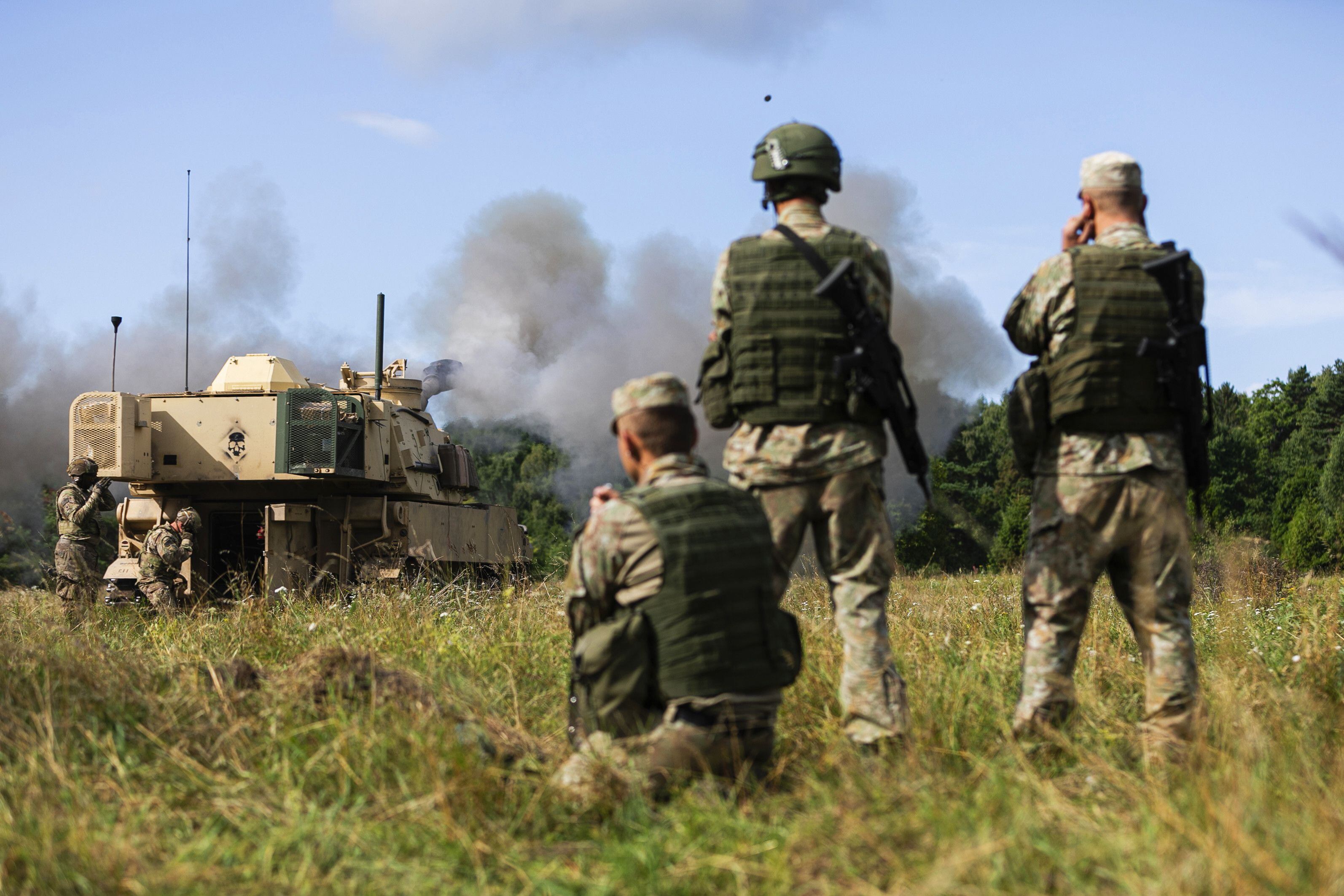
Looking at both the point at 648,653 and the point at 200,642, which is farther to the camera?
the point at 200,642

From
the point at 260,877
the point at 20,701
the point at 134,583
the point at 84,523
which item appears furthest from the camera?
the point at 134,583

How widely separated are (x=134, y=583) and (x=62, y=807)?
8423 mm

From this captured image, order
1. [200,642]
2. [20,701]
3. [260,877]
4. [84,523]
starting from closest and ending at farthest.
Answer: [260,877] → [20,701] → [200,642] → [84,523]

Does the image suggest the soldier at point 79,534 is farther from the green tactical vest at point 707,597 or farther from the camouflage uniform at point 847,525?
the green tactical vest at point 707,597

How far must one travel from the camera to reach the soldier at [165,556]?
1055 cm

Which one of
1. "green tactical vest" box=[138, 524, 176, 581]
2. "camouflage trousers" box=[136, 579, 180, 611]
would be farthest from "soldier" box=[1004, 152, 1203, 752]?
"green tactical vest" box=[138, 524, 176, 581]

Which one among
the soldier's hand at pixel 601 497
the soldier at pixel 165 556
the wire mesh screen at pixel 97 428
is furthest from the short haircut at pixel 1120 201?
the wire mesh screen at pixel 97 428

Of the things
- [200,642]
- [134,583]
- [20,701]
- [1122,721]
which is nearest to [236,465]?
[134,583]

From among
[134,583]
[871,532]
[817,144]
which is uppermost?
[817,144]

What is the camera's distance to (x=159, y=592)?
10.5 metres

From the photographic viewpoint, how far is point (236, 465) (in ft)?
37.6

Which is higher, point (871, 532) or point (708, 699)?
point (871, 532)

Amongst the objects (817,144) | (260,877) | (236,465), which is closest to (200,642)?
(260,877)

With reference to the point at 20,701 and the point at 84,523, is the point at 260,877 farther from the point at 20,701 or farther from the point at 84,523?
the point at 84,523
